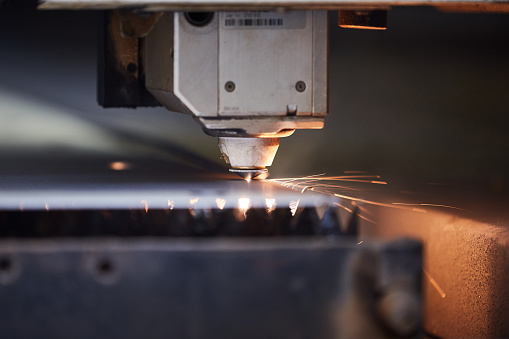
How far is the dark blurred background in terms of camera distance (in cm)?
175

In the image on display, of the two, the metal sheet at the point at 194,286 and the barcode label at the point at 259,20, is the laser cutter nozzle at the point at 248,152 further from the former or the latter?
the metal sheet at the point at 194,286

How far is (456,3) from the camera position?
0.96 m

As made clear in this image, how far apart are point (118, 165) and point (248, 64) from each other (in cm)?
78

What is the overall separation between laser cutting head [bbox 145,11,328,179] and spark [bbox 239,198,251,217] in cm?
14

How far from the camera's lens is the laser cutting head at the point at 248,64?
100cm

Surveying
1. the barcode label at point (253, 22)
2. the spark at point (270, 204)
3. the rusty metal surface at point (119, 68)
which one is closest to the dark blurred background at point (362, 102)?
the rusty metal surface at point (119, 68)

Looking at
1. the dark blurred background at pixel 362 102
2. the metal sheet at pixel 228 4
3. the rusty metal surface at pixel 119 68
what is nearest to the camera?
the metal sheet at pixel 228 4

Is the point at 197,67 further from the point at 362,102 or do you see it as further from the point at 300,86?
the point at 362,102

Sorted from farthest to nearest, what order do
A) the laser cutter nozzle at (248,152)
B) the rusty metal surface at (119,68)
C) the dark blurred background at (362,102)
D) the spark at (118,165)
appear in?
the dark blurred background at (362,102) → the spark at (118,165) → the rusty metal surface at (119,68) → the laser cutter nozzle at (248,152)

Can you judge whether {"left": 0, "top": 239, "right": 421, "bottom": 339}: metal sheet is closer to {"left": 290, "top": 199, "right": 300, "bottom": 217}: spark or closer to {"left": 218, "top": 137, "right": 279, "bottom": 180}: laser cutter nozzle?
{"left": 290, "top": 199, "right": 300, "bottom": 217}: spark

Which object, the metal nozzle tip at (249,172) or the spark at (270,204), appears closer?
the spark at (270,204)

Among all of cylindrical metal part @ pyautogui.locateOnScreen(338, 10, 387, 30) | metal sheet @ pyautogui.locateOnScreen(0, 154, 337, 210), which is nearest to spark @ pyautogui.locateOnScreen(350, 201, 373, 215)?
metal sheet @ pyautogui.locateOnScreen(0, 154, 337, 210)

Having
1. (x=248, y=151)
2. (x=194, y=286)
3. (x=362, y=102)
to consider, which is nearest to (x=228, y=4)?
(x=248, y=151)

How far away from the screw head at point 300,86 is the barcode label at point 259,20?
0.29 ft
